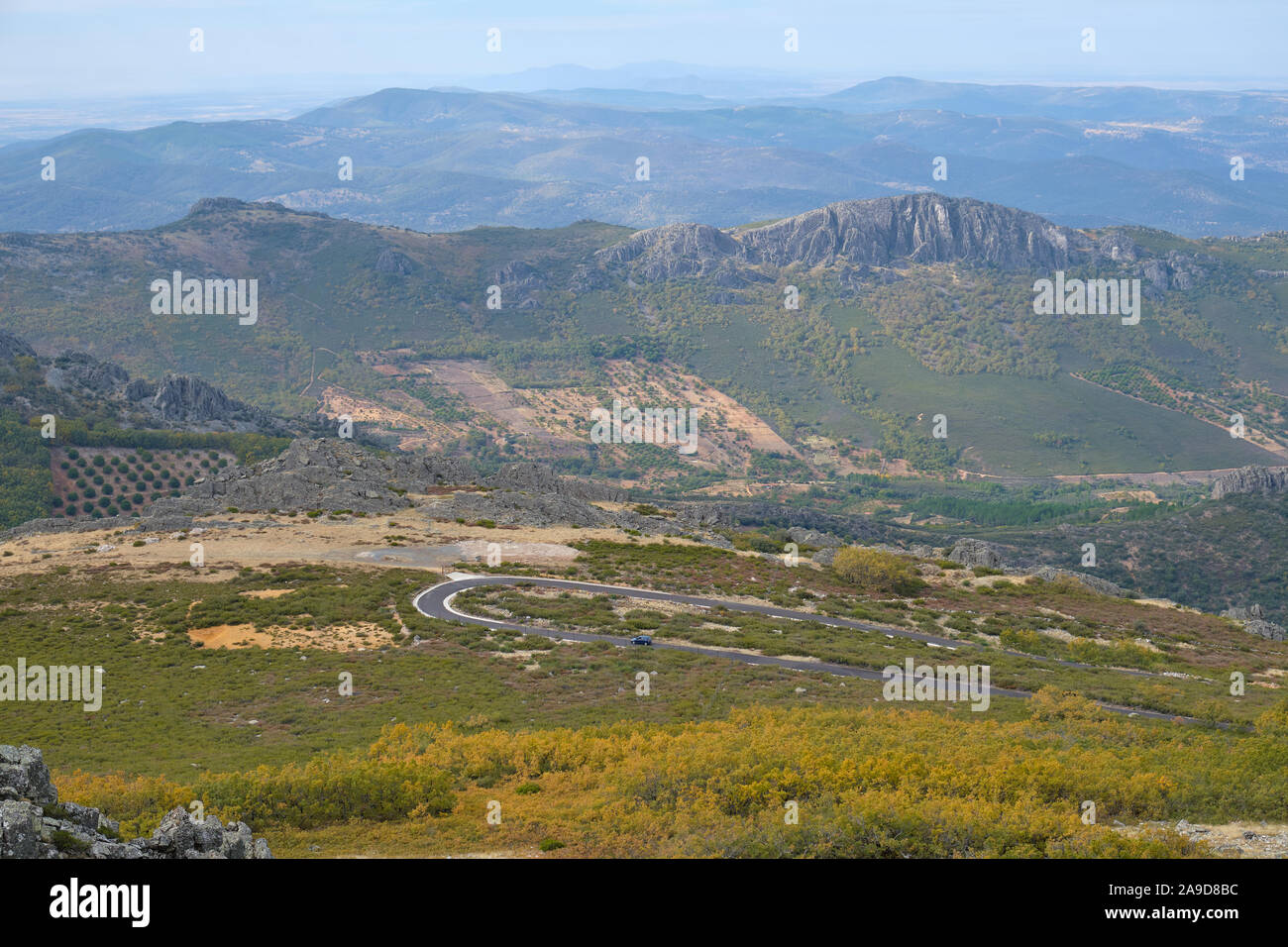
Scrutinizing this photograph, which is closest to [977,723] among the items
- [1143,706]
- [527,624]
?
[1143,706]

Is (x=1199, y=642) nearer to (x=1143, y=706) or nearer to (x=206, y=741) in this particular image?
(x=1143, y=706)

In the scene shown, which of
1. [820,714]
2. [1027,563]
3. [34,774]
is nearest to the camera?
[34,774]

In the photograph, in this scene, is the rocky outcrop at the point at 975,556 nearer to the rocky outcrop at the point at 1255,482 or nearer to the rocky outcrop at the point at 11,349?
the rocky outcrop at the point at 1255,482

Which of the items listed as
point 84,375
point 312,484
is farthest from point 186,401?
point 312,484

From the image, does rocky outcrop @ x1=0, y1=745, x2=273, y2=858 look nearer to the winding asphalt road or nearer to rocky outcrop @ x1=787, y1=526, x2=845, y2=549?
the winding asphalt road

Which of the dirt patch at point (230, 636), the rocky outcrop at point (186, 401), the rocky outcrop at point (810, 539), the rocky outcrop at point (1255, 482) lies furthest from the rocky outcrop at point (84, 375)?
the rocky outcrop at point (1255, 482)
